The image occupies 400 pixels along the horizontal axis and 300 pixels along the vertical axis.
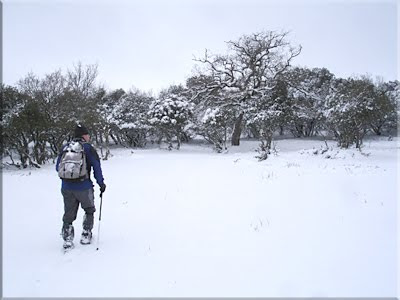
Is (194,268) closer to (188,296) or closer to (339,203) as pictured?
(188,296)

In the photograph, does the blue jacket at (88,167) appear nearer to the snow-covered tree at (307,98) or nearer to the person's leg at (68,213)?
the person's leg at (68,213)

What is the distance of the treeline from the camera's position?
42.0ft

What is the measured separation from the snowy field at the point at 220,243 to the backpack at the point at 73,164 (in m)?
1.12

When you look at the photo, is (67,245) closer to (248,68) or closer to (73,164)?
(73,164)

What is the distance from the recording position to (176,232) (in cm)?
455

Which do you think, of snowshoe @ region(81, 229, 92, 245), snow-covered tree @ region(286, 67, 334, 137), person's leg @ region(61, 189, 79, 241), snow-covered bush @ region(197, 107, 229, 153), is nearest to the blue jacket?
person's leg @ region(61, 189, 79, 241)

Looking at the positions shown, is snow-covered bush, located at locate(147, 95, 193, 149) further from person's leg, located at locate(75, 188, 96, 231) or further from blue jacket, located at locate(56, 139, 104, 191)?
person's leg, located at locate(75, 188, 96, 231)

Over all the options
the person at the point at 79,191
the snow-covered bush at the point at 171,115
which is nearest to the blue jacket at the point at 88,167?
the person at the point at 79,191

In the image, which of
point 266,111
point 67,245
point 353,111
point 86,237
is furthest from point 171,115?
point 67,245

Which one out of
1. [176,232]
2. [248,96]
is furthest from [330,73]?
[176,232]

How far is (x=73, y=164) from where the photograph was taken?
3881 millimetres

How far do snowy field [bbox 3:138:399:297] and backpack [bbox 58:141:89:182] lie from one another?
44.2 inches

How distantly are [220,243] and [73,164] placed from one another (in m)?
2.43

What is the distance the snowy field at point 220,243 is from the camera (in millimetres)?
3086
